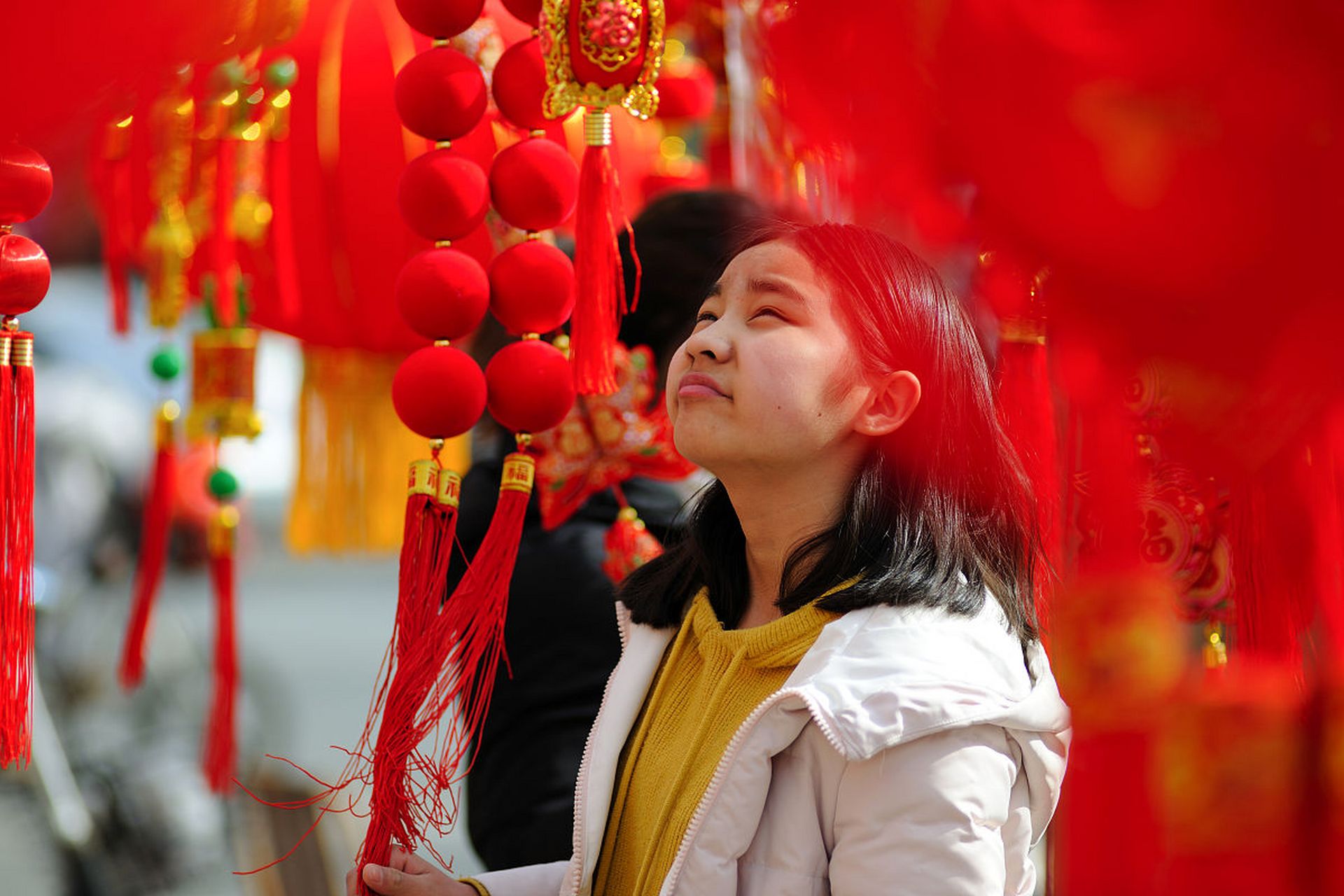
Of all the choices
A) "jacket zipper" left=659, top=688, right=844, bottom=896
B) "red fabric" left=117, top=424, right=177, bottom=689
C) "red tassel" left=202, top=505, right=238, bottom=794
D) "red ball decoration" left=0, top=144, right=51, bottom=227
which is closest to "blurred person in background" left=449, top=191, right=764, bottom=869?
"jacket zipper" left=659, top=688, right=844, bottom=896

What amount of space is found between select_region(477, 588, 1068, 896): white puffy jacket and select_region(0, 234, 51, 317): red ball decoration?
701 mm

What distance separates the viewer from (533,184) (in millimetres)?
1318

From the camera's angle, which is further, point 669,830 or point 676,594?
point 676,594

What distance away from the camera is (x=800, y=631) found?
1.17 metres

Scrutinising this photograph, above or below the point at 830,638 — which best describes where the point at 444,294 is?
above

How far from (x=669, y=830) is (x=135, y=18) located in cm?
71

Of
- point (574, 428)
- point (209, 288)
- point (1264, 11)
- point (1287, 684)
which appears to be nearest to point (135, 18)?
point (1264, 11)

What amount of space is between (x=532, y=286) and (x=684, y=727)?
42 centimetres

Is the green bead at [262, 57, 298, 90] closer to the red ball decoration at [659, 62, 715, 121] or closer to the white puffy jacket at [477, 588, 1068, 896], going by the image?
the red ball decoration at [659, 62, 715, 121]

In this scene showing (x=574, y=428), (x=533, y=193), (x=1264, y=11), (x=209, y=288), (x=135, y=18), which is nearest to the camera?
(x=1264, y=11)

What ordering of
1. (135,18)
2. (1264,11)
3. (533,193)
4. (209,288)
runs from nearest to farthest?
(1264,11)
(135,18)
(533,193)
(209,288)

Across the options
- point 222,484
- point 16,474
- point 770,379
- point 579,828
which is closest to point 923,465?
point 770,379

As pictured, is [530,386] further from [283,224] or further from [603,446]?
[283,224]

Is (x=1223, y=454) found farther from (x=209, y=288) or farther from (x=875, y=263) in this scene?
(x=209, y=288)
